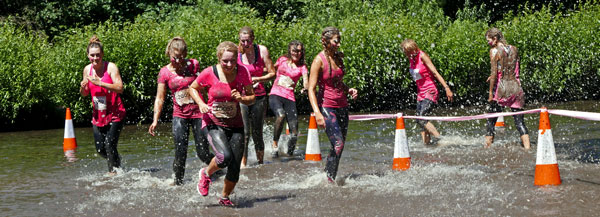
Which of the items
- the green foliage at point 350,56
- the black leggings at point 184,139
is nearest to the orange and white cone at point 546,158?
the black leggings at point 184,139

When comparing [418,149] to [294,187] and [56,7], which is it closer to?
[294,187]

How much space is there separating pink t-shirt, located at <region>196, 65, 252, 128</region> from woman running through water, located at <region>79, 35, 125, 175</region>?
2.39 metres

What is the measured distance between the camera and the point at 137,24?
20484mm

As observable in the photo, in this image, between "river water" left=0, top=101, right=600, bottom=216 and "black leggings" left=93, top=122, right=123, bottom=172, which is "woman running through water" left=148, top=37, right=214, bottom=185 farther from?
"black leggings" left=93, top=122, right=123, bottom=172

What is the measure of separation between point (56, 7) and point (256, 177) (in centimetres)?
2318

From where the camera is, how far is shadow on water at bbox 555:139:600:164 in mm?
10172

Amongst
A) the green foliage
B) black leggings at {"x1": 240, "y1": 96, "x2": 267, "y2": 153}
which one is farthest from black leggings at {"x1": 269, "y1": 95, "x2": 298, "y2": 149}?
the green foliage

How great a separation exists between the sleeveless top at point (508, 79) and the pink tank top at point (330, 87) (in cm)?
367

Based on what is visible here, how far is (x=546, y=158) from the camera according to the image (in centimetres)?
816

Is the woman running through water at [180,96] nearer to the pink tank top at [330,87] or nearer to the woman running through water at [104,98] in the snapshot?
the woman running through water at [104,98]

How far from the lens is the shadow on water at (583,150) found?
10.2m

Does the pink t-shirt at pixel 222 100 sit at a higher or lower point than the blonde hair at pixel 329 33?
lower

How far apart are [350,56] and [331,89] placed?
→ 41.3 feet

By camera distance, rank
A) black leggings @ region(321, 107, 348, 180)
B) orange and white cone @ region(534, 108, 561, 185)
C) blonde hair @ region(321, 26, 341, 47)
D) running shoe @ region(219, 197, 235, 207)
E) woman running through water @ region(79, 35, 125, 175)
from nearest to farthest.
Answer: running shoe @ region(219, 197, 235, 207) < orange and white cone @ region(534, 108, 561, 185) < blonde hair @ region(321, 26, 341, 47) < black leggings @ region(321, 107, 348, 180) < woman running through water @ region(79, 35, 125, 175)
